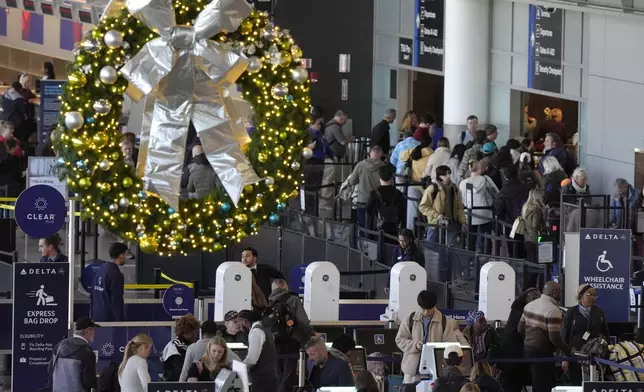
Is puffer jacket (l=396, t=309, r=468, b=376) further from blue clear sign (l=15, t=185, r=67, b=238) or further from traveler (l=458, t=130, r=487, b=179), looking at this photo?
traveler (l=458, t=130, r=487, b=179)

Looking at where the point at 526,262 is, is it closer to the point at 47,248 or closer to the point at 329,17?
the point at 47,248

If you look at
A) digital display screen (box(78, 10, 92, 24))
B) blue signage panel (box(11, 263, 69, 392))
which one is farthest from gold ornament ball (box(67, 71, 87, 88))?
digital display screen (box(78, 10, 92, 24))

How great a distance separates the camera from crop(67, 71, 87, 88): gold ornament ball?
60.5 ft

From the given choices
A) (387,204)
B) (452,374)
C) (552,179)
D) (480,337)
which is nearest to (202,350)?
(452,374)

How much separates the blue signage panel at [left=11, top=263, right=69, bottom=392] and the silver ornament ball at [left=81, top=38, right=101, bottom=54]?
12.4 ft

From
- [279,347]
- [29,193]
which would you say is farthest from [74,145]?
[279,347]

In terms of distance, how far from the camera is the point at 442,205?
66.9ft

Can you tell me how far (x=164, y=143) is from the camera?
63.5ft

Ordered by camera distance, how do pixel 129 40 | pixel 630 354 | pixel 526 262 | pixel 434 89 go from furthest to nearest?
pixel 434 89 < pixel 129 40 < pixel 526 262 < pixel 630 354

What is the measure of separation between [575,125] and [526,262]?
12896mm

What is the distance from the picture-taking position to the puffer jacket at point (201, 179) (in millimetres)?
19641

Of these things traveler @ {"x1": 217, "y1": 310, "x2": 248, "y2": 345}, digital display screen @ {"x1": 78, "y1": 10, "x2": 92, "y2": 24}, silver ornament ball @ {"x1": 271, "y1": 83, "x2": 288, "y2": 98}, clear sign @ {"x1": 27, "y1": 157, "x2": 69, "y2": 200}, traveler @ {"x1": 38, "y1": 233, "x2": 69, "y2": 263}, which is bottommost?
traveler @ {"x1": 217, "y1": 310, "x2": 248, "y2": 345}

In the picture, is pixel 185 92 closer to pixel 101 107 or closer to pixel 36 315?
pixel 101 107

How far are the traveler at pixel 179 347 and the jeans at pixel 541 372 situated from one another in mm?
3096
